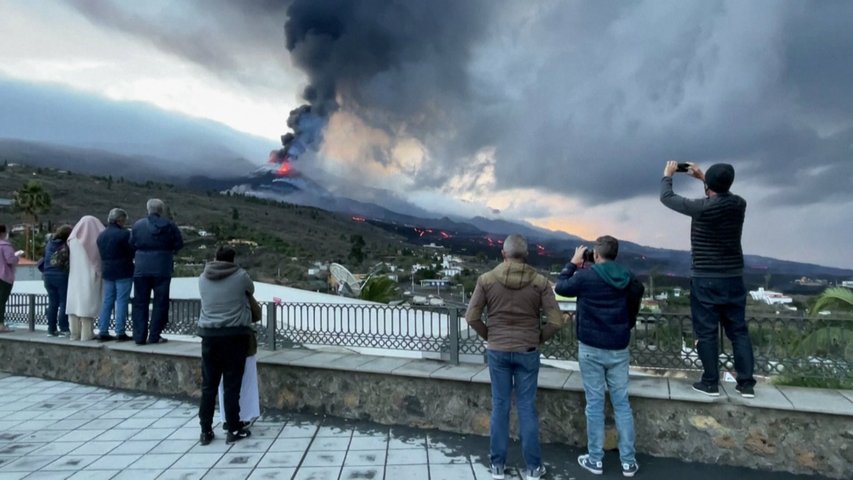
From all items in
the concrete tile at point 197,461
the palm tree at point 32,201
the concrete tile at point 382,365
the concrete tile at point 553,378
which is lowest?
the concrete tile at point 197,461

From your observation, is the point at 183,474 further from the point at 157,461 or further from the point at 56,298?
the point at 56,298

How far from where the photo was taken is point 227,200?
46.5 m

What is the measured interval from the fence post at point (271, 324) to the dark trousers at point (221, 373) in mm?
1424

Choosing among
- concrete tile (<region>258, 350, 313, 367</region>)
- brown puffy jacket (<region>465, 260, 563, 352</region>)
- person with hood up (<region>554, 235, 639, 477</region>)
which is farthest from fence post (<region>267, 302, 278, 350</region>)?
person with hood up (<region>554, 235, 639, 477</region>)

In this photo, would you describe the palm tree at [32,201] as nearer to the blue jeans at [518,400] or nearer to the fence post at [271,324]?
the fence post at [271,324]

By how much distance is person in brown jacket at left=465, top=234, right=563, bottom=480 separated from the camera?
12.6 feet

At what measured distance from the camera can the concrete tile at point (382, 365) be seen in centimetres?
532

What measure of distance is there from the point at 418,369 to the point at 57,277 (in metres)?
5.75

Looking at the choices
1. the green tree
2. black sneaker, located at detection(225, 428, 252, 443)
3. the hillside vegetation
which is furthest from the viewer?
the hillside vegetation

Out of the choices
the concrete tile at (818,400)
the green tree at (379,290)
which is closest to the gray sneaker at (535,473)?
the concrete tile at (818,400)

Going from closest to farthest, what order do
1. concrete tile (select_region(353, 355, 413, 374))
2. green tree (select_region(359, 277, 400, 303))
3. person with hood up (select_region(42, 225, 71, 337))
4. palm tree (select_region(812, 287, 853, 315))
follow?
concrete tile (select_region(353, 355, 413, 374)) → palm tree (select_region(812, 287, 853, 315)) → person with hood up (select_region(42, 225, 71, 337)) → green tree (select_region(359, 277, 400, 303))

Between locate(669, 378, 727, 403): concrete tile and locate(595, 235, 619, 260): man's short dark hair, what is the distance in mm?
1289

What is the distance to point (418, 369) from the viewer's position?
5309 millimetres

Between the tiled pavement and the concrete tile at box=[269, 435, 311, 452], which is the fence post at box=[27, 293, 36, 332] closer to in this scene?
the tiled pavement
